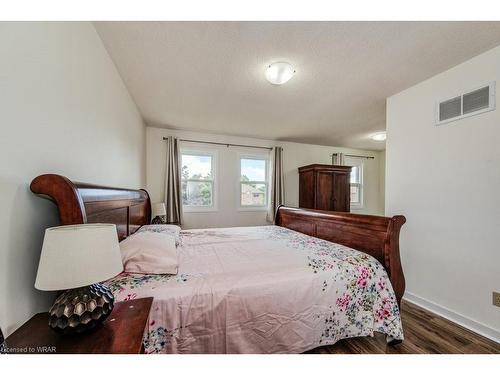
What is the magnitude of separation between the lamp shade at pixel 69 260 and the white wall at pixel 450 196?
9.14 ft

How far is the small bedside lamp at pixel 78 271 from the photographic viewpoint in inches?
25.4

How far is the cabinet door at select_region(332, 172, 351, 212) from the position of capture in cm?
439

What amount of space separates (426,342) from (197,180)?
147 inches

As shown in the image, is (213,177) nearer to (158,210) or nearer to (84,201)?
(158,210)

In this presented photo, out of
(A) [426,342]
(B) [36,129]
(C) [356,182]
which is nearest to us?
(B) [36,129]

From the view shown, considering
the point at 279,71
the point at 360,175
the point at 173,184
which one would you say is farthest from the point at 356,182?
the point at 173,184

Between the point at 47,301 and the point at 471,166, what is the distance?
3226 millimetres

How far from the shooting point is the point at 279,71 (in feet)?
6.36

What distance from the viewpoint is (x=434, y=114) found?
7.07ft

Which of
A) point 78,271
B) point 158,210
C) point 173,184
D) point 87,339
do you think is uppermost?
point 173,184

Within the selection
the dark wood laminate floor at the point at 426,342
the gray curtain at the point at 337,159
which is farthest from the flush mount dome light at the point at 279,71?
the gray curtain at the point at 337,159
